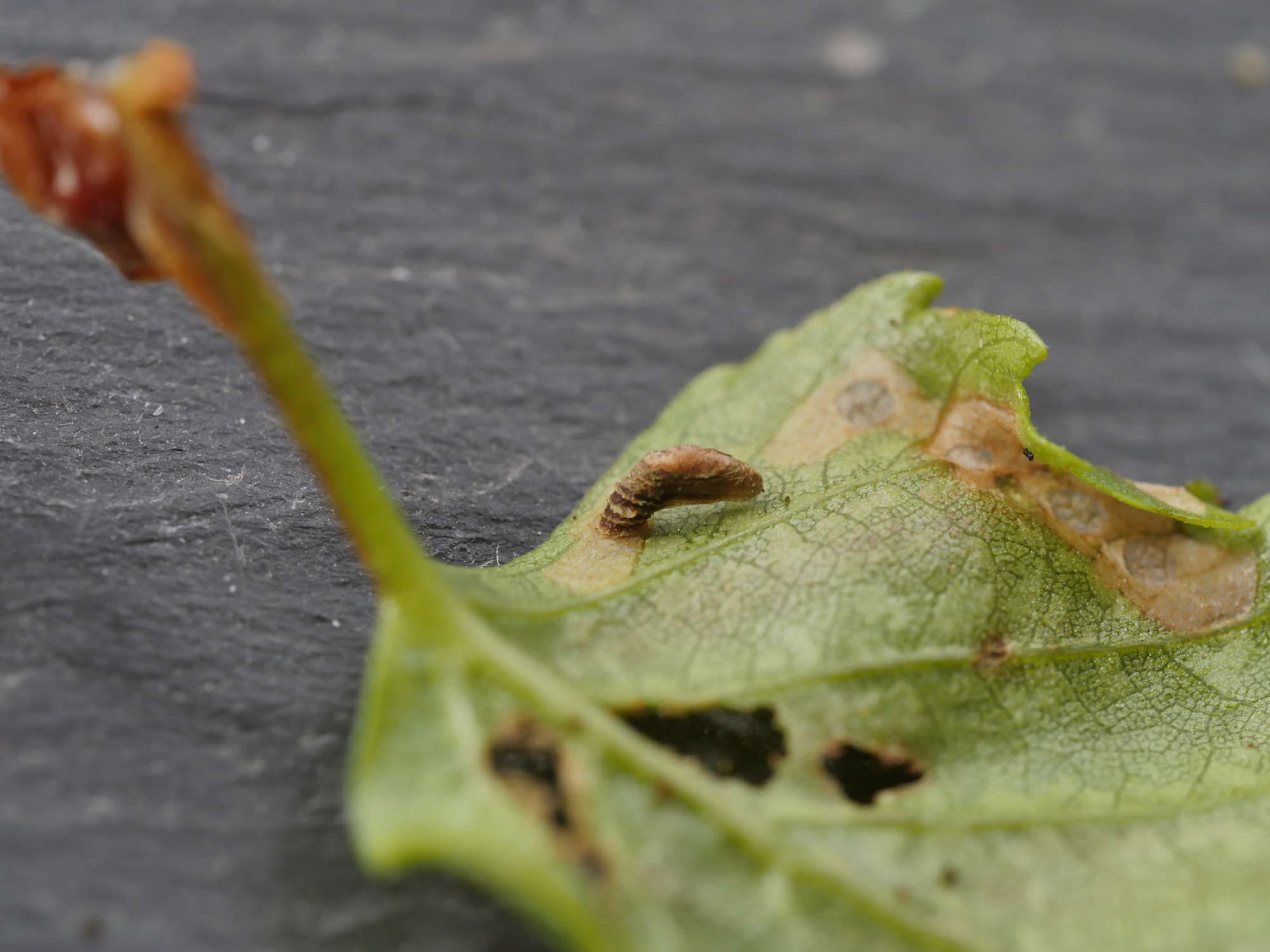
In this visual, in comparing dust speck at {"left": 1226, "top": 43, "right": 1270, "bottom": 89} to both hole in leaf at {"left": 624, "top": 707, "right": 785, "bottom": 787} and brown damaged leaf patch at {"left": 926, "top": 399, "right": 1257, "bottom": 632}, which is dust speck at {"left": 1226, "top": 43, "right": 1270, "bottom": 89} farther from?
hole in leaf at {"left": 624, "top": 707, "right": 785, "bottom": 787}

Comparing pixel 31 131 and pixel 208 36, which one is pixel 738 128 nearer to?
pixel 208 36

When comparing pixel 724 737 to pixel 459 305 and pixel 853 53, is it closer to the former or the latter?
pixel 459 305

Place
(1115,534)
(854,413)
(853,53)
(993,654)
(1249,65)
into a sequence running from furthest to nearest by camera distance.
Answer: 1. (1249,65)
2. (853,53)
3. (854,413)
4. (1115,534)
5. (993,654)

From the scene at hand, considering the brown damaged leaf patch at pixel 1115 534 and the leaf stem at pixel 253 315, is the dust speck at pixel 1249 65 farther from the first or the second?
the leaf stem at pixel 253 315

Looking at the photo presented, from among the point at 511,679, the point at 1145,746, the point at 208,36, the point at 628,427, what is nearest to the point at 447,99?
the point at 208,36

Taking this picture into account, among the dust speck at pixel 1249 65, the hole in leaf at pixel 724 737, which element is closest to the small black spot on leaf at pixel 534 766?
the hole in leaf at pixel 724 737

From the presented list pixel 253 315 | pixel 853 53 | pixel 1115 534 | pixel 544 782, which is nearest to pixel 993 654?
pixel 1115 534
